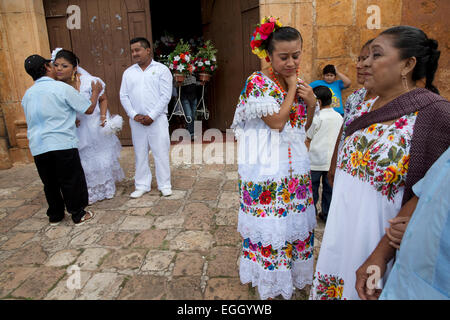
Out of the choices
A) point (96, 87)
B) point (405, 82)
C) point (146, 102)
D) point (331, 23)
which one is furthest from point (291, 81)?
point (331, 23)

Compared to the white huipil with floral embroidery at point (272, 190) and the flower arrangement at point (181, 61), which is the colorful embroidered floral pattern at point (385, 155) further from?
the flower arrangement at point (181, 61)

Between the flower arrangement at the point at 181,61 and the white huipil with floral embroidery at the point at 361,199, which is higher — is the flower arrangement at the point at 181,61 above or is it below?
above

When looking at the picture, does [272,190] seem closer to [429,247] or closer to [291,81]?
[291,81]

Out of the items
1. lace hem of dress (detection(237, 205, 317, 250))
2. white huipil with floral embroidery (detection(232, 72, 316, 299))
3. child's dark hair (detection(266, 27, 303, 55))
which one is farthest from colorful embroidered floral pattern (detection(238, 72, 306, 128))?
lace hem of dress (detection(237, 205, 317, 250))

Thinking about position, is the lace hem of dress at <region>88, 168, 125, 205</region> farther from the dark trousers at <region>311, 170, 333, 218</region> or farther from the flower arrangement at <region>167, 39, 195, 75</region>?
the flower arrangement at <region>167, 39, 195, 75</region>

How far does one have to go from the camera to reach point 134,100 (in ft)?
13.7

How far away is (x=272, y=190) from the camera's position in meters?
2.02

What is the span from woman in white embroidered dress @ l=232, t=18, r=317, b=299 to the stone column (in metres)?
5.47

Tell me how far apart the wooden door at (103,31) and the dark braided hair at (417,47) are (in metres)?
5.59

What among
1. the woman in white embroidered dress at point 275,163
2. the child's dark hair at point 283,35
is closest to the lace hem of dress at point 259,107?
the woman in white embroidered dress at point 275,163

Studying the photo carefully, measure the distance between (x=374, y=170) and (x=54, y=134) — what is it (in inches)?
126

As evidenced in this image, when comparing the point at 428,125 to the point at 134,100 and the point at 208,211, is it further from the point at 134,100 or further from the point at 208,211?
the point at 134,100

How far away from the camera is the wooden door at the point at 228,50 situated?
6298 millimetres

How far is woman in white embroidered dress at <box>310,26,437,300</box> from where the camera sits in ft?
4.38
